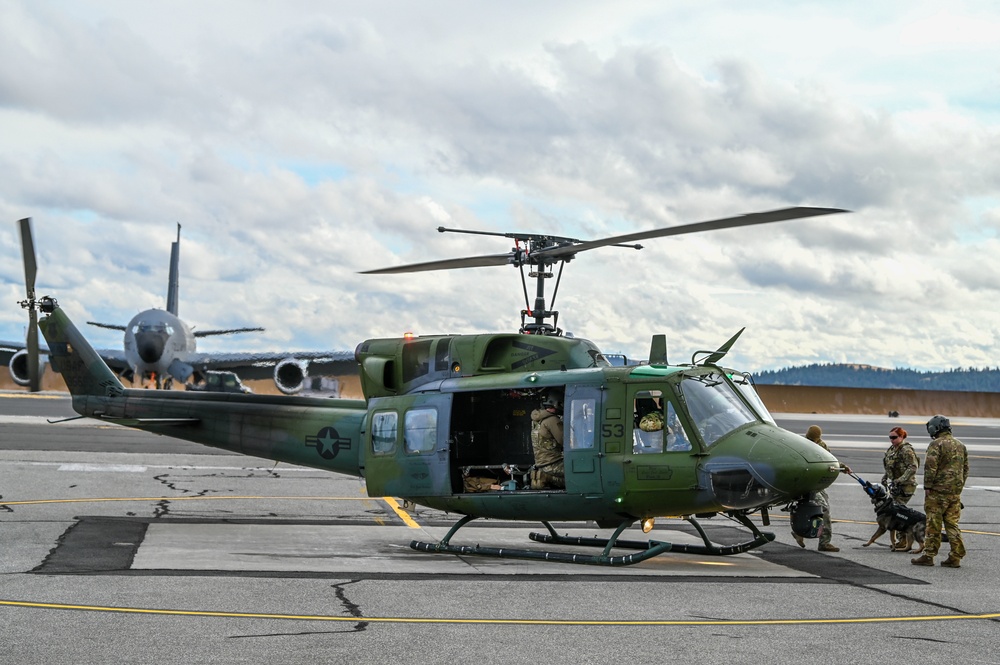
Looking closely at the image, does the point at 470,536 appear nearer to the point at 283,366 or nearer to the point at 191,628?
the point at 191,628

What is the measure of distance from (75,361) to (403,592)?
9448 millimetres

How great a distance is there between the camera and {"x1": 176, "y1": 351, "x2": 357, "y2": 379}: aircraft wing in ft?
158

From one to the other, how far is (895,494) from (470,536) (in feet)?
20.3

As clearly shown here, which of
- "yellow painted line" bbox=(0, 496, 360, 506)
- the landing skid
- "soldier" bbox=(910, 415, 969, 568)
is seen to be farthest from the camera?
"yellow painted line" bbox=(0, 496, 360, 506)

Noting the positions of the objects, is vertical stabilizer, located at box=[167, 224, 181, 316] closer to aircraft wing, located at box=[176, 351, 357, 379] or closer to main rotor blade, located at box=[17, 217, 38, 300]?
aircraft wing, located at box=[176, 351, 357, 379]

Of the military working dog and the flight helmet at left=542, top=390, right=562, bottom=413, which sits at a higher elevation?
the flight helmet at left=542, top=390, right=562, bottom=413

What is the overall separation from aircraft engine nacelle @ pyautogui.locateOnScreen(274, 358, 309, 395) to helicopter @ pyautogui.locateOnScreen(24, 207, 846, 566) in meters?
29.7

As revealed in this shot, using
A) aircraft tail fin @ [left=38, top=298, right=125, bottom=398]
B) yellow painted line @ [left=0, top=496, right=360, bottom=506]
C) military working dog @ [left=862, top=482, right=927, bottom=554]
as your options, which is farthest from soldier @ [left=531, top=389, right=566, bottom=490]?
aircraft tail fin @ [left=38, top=298, right=125, bottom=398]

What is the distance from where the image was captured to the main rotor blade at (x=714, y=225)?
1105cm

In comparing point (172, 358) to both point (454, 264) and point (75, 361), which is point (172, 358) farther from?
point (454, 264)

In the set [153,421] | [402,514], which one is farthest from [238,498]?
[402,514]

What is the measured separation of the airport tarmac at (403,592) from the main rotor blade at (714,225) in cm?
402

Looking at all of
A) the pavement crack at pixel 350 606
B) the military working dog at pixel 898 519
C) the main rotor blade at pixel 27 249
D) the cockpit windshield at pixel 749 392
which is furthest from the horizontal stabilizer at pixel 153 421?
the military working dog at pixel 898 519

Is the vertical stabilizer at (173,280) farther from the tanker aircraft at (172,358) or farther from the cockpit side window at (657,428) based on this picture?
the cockpit side window at (657,428)
